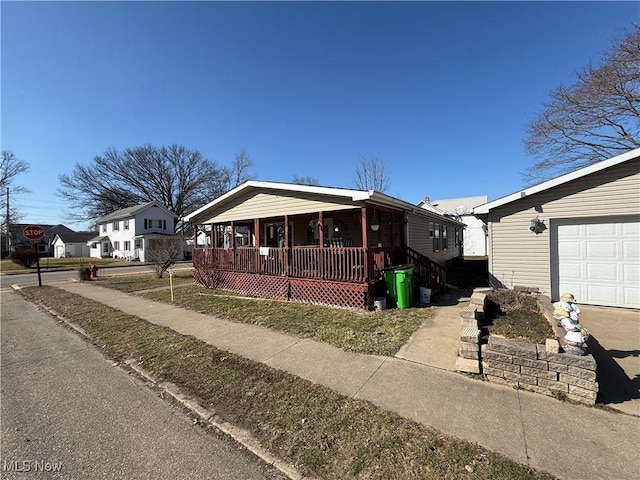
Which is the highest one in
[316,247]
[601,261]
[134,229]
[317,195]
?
[134,229]

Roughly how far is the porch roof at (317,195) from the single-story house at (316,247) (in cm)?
3

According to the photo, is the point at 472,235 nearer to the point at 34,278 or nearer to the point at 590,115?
the point at 590,115

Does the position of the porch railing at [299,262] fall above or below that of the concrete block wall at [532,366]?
above

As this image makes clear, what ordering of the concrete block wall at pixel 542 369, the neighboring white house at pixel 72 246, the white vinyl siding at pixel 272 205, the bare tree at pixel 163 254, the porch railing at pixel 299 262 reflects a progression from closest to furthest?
the concrete block wall at pixel 542 369, the porch railing at pixel 299 262, the white vinyl siding at pixel 272 205, the bare tree at pixel 163 254, the neighboring white house at pixel 72 246

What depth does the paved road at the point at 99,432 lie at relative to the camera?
2391 millimetres

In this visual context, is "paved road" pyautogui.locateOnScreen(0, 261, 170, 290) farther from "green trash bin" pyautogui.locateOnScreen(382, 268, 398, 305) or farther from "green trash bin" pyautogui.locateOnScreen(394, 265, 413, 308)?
"green trash bin" pyautogui.locateOnScreen(394, 265, 413, 308)

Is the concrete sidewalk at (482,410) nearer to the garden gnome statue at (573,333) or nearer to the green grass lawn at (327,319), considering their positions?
the green grass lawn at (327,319)

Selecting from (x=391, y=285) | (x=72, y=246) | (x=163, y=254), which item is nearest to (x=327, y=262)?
(x=391, y=285)

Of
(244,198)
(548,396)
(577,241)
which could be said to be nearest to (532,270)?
(577,241)

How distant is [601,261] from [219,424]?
29.9ft

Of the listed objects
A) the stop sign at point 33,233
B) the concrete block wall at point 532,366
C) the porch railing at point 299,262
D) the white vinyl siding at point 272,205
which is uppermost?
the white vinyl siding at point 272,205

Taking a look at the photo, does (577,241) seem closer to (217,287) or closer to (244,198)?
(244,198)

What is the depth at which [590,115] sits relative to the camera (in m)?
13.9

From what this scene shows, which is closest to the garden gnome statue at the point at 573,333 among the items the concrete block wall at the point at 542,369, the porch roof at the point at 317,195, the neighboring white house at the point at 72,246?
the concrete block wall at the point at 542,369
